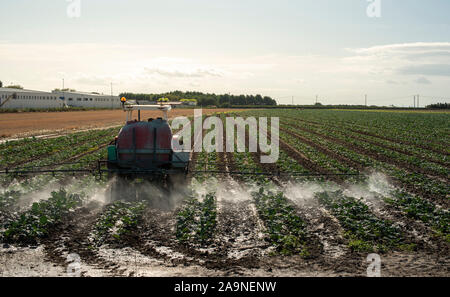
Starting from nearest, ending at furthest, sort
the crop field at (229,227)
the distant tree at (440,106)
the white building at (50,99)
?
the crop field at (229,227)
the white building at (50,99)
the distant tree at (440,106)

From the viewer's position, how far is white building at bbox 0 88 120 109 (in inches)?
2970

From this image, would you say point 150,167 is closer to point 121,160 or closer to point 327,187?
point 121,160

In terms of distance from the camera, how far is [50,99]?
300ft

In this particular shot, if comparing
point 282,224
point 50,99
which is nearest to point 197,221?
point 282,224

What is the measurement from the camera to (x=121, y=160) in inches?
480

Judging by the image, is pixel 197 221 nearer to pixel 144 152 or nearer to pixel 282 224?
pixel 282 224

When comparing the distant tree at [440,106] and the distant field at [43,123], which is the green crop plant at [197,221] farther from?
the distant tree at [440,106]

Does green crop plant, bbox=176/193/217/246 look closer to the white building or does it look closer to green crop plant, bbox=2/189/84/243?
green crop plant, bbox=2/189/84/243

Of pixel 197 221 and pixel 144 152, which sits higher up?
pixel 144 152

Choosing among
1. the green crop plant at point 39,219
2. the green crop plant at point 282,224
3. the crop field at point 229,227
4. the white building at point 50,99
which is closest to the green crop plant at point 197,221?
the crop field at point 229,227

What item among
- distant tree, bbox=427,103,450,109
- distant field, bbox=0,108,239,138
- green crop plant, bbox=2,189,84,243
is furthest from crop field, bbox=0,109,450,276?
distant tree, bbox=427,103,450,109

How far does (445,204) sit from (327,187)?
10.7ft

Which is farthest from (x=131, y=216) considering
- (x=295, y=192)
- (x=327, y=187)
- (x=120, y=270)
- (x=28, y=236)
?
(x=327, y=187)

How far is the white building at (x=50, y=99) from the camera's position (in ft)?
247
